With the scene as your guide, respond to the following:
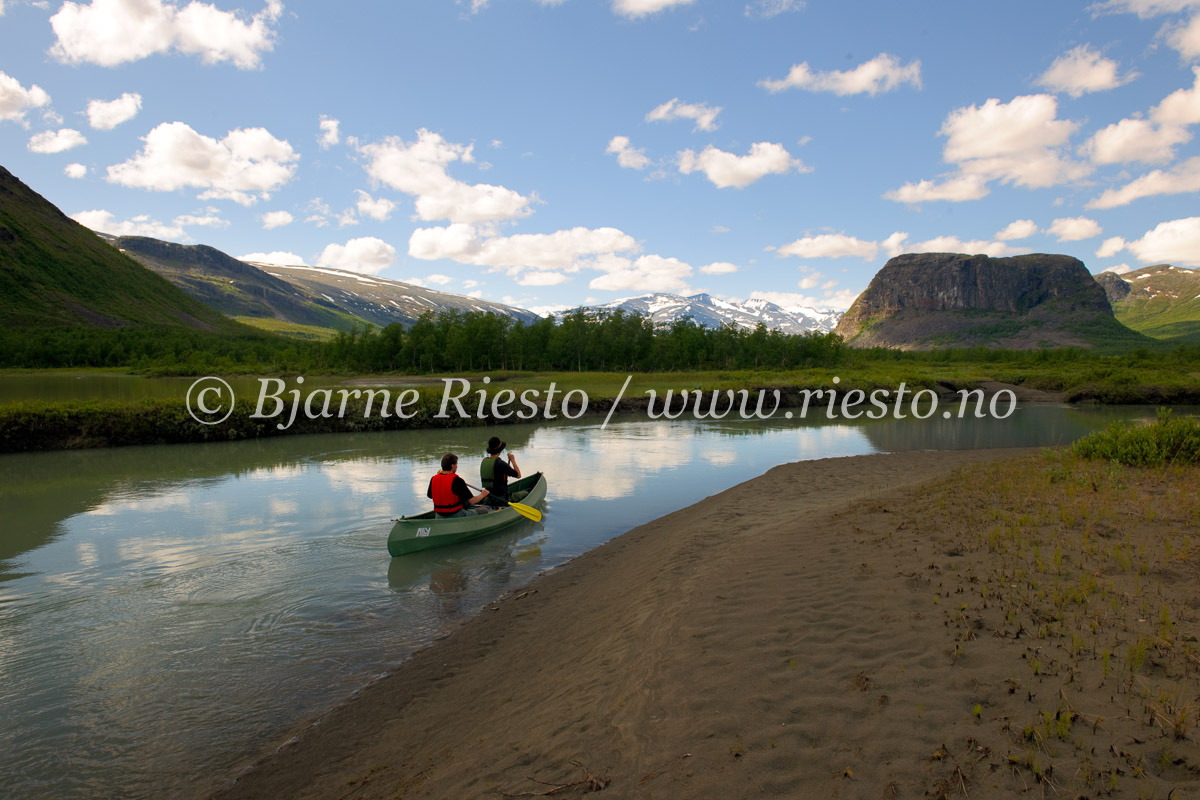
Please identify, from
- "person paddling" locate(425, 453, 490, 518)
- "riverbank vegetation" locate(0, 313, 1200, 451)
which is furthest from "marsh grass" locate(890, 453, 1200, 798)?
"riverbank vegetation" locate(0, 313, 1200, 451)

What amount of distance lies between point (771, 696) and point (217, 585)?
10682 millimetres

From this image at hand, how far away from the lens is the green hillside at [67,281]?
119938 millimetres

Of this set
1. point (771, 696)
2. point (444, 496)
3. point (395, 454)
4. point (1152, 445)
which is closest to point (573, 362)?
point (395, 454)

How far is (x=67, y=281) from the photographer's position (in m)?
137

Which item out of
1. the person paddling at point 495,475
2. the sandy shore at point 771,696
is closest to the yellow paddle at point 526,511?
the person paddling at point 495,475

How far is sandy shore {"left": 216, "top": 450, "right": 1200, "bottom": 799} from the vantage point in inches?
159

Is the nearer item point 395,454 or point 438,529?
point 438,529

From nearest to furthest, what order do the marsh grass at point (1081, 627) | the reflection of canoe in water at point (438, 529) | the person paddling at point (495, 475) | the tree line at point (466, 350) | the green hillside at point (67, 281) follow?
1. the marsh grass at point (1081, 627)
2. the reflection of canoe in water at point (438, 529)
3. the person paddling at point (495, 475)
4. the tree line at point (466, 350)
5. the green hillside at point (67, 281)

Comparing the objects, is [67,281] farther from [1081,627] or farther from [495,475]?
[1081,627]

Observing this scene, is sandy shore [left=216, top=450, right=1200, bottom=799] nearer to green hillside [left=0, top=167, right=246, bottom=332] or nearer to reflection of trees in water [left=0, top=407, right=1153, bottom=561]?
reflection of trees in water [left=0, top=407, right=1153, bottom=561]

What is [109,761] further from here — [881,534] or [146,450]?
[146,450]

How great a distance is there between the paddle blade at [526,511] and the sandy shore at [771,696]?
524 centimetres

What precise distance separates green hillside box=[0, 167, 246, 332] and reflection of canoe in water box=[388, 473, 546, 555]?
135 m

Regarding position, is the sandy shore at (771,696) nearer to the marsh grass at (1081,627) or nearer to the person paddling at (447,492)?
the marsh grass at (1081,627)
